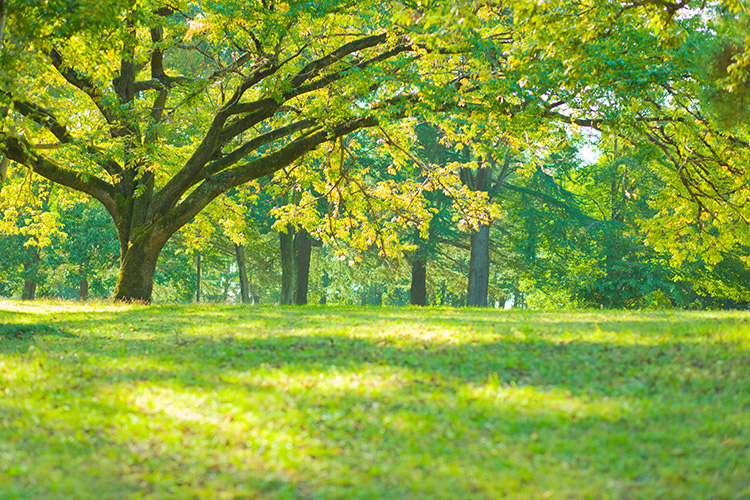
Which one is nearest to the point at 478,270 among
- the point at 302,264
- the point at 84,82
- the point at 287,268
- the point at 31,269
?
the point at 302,264

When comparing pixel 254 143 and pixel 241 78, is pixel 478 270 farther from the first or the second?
pixel 241 78

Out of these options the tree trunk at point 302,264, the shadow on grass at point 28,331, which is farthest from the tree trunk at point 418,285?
the shadow on grass at point 28,331

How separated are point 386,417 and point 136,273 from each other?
11.7 metres

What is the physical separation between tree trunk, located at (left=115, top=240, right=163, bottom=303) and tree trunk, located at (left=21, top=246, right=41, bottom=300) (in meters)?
18.0

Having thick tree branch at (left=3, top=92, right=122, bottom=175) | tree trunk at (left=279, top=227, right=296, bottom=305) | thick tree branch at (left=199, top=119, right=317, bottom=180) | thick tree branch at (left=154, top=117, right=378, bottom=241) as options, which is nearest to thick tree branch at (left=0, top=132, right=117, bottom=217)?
thick tree branch at (left=3, top=92, right=122, bottom=175)

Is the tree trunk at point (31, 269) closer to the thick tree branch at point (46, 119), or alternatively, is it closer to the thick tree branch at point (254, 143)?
the thick tree branch at point (46, 119)

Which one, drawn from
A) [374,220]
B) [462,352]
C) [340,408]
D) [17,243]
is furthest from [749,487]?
[17,243]

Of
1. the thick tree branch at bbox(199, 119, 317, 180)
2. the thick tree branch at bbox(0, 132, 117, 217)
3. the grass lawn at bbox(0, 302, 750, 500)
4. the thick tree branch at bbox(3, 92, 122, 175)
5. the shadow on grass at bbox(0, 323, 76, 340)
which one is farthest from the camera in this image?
the thick tree branch at bbox(199, 119, 317, 180)

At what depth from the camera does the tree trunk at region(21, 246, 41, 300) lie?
2952cm

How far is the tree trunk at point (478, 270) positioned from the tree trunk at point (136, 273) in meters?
13.3

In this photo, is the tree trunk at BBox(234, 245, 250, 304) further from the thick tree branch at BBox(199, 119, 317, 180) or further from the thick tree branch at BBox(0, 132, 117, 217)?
the thick tree branch at BBox(199, 119, 317, 180)

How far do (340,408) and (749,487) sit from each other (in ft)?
9.37

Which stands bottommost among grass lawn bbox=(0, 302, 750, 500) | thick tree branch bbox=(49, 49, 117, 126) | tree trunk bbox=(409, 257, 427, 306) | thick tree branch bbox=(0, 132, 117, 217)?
grass lawn bbox=(0, 302, 750, 500)

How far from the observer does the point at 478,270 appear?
24.4 metres
